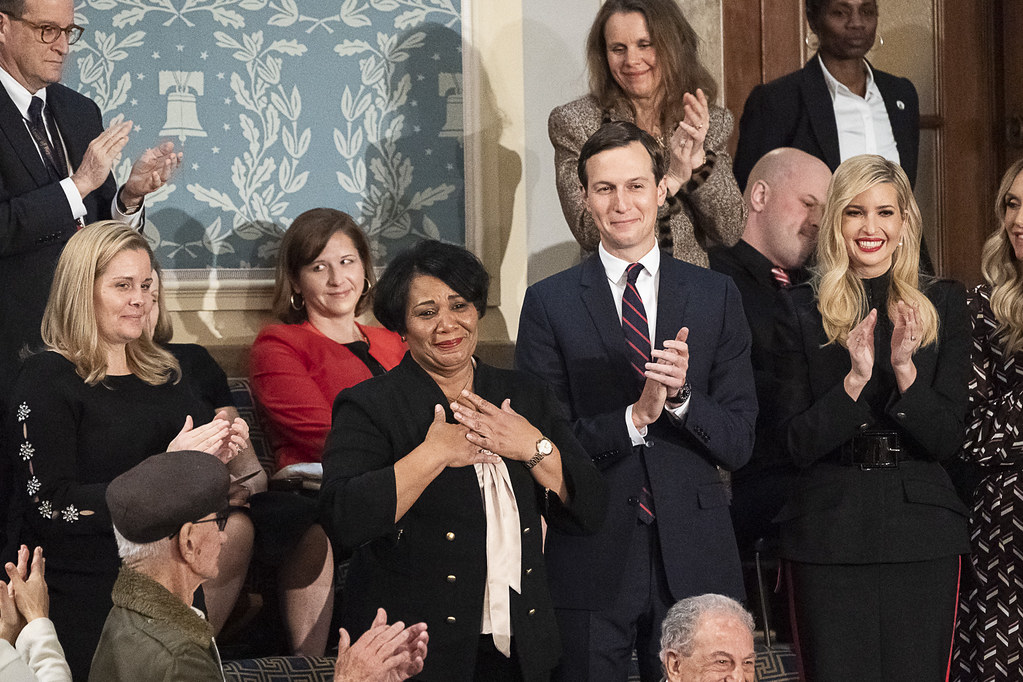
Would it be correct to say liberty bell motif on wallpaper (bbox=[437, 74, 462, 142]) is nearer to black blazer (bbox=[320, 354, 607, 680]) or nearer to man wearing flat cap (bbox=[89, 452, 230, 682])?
black blazer (bbox=[320, 354, 607, 680])

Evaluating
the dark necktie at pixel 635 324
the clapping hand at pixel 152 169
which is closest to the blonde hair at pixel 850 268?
the dark necktie at pixel 635 324

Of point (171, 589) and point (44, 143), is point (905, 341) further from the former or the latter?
point (44, 143)

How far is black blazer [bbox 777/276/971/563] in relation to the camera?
324 centimetres

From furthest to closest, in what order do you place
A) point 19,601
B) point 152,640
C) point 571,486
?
point 571,486 → point 19,601 → point 152,640

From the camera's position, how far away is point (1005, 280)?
3516 mm

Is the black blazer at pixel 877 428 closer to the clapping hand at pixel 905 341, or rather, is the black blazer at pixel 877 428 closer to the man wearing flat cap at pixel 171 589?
the clapping hand at pixel 905 341

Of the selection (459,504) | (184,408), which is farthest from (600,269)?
(184,408)

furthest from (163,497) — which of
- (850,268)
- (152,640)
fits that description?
(850,268)

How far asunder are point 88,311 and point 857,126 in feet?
8.16

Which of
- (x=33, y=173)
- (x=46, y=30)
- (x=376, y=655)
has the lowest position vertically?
(x=376, y=655)

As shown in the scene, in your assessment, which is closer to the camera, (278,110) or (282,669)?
(282,669)

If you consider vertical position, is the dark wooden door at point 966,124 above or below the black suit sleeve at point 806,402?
above

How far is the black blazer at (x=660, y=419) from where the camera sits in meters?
3.10

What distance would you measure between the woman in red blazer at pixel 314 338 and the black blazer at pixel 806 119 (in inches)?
50.9
